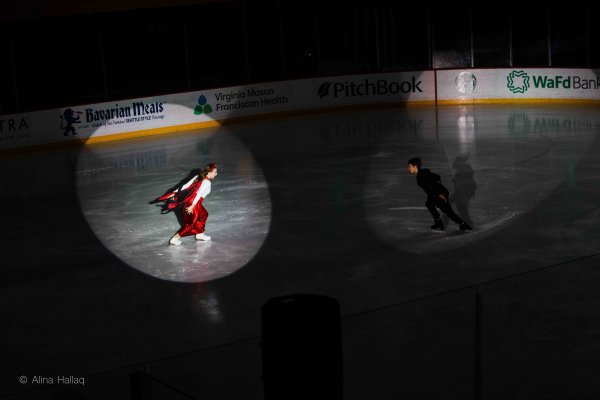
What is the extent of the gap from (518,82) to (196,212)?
→ 16.7 metres

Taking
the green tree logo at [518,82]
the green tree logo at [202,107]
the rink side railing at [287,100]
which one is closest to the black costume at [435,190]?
the rink side railing at [287,100]

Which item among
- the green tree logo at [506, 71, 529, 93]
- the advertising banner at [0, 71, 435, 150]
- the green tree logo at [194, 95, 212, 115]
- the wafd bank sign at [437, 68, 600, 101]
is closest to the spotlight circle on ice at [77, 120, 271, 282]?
the advertising banner at [0, 71, 435, 150]

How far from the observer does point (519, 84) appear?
28672 millimetres

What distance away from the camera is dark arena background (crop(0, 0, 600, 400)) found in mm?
6934

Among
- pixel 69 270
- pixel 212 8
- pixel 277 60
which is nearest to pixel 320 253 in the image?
pixel 69 270

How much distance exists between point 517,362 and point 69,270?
24.8 feet

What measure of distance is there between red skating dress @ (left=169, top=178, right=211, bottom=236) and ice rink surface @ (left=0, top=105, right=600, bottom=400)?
0.26 meters

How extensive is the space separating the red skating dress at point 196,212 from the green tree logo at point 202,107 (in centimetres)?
1264

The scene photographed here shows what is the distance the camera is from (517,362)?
24.3 feet

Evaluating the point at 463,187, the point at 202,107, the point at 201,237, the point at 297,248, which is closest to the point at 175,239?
the point at 201,237

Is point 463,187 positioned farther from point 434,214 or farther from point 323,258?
point 323,258

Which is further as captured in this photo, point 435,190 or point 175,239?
point 175,239

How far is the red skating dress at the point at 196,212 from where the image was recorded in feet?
46.6

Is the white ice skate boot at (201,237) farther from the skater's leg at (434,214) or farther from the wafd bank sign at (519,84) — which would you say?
the wafd bank sign at (519,84)
